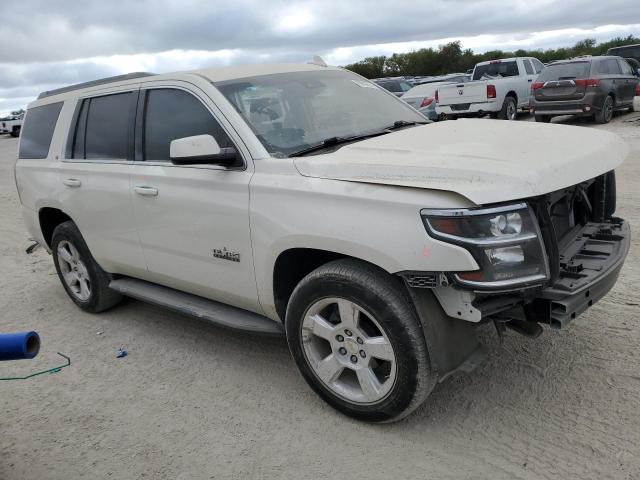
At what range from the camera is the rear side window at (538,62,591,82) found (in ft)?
48.1

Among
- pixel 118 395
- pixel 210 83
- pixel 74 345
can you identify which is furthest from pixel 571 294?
pixel 74 345

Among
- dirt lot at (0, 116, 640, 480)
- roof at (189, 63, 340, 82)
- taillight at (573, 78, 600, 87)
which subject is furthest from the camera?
taillight at (573, 78, 600, 87)

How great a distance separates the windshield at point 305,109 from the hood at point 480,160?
289 mm

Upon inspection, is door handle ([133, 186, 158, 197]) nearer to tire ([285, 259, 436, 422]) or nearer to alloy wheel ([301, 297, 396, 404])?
tire ([285, 259, 436, 422])

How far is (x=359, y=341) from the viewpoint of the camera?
10.4ft

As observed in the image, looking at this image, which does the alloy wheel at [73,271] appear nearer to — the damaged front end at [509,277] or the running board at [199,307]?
the running board at [199,307]

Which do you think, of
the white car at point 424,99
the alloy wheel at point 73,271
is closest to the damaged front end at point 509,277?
the alloy wheel at point 73,271

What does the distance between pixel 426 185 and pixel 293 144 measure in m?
1.10

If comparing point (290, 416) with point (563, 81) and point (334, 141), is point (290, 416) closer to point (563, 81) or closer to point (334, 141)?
point (334, 141)

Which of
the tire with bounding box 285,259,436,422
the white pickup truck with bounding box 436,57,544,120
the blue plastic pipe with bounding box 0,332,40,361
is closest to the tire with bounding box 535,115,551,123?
the white pickup truck with bounding box 436,57,544,120

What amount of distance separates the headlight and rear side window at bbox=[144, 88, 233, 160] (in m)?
1.56

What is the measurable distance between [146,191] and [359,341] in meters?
1.93

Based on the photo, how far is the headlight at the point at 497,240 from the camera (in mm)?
2650

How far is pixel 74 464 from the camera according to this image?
324cm
